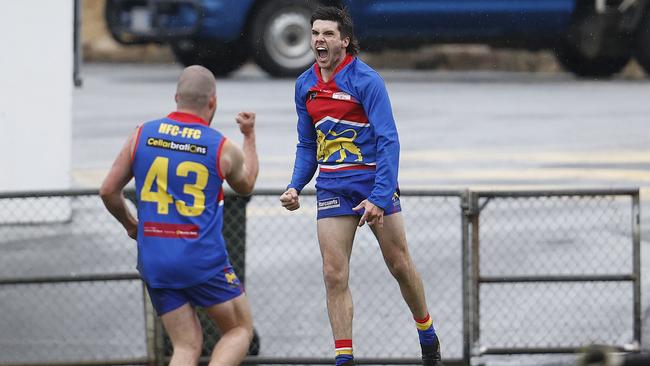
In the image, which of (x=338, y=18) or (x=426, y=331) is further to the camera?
(x=426, y=331)

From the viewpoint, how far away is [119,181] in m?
5.70

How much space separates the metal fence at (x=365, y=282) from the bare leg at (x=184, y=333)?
2.32 metres

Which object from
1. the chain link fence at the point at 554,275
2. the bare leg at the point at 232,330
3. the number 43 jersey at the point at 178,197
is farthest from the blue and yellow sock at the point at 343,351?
the chain link fence at the point at 554,275

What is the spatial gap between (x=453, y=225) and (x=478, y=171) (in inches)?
73.8

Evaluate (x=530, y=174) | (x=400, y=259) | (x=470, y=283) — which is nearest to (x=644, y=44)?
(x=530, y=174)

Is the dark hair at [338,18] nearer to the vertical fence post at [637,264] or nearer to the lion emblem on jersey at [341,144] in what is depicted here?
the lion emblem on jersey at [341,144]

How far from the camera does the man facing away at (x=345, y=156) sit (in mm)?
6273

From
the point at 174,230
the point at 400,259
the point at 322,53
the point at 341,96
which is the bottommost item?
the point at 400,259

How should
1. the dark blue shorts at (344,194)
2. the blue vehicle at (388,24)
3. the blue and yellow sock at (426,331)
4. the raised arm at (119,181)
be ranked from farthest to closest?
the blue vehicle at (388,24) → the blue and yellow sock at (426,331) → the dark blue shorts at (344,194) → the raised arm at (119,181)

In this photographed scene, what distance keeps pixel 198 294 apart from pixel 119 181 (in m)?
0.55

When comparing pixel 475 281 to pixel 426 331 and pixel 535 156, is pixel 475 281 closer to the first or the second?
pixel 426 331

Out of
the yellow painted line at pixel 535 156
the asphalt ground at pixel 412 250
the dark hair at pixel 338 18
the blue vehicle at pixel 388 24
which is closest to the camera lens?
the dark hair at pixel 338 18

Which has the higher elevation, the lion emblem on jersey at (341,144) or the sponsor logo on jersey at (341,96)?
the sponsor logo on jersey at (341,96)

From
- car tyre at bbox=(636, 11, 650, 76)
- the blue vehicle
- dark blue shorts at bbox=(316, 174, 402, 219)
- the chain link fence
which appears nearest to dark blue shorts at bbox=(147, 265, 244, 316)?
dark blue shorts at bbox=(316, 174, 402, 219)
